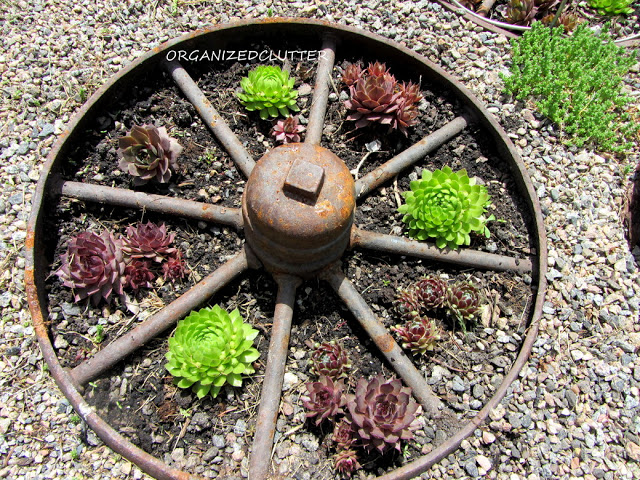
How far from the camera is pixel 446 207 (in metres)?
2.43

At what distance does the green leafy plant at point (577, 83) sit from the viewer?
9.78ft

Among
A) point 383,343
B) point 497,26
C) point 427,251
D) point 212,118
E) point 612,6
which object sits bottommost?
point 383,343

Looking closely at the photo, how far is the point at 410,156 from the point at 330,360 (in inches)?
44.8

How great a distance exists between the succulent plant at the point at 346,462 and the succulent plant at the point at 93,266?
1276 millimetres

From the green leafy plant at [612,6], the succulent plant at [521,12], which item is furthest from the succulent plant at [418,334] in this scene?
the green leafy plant at [612,6]

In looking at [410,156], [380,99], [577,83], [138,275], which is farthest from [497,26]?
[138,275]

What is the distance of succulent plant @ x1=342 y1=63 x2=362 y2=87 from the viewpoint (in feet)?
9.23

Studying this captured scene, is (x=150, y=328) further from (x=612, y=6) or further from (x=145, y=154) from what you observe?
(x=612, y=6)

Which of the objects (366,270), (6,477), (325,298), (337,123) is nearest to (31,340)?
(6,477)

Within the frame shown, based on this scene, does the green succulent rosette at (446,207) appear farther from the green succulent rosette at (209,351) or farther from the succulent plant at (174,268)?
the succulent plant at (174,268)

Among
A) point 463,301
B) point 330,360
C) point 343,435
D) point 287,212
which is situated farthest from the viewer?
point 463,301

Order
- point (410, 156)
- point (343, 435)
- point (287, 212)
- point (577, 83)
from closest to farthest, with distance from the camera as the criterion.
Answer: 1. point (287, 212)
2. point (343, 435)
3. point (410, 156)
4. point (577, 83)

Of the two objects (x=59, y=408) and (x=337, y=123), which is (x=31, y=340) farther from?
(x=337, y=123)

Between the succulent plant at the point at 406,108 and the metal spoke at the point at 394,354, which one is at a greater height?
the succulent plant at the point at 406,108
